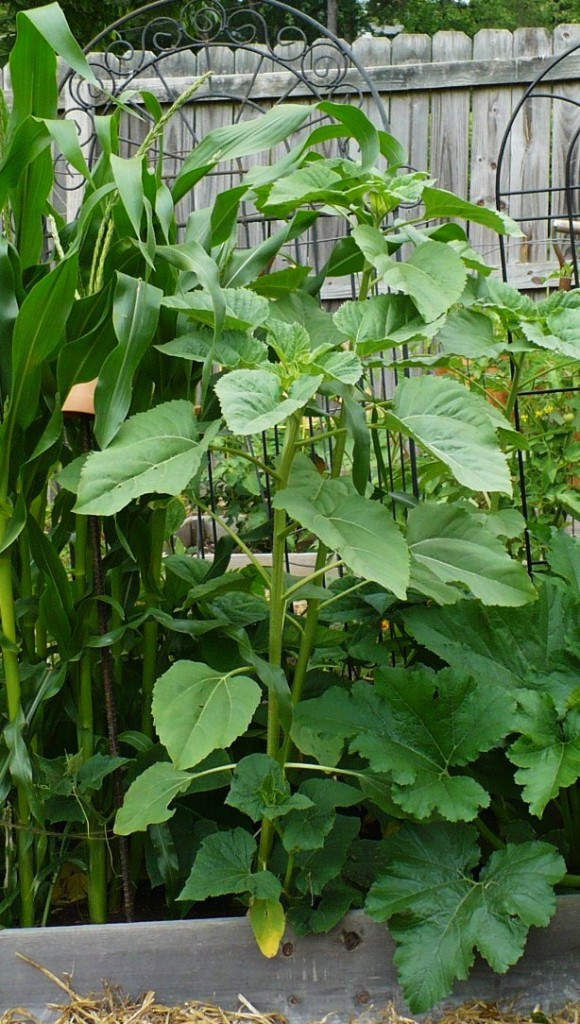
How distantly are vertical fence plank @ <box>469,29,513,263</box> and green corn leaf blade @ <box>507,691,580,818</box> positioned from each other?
11.7ft

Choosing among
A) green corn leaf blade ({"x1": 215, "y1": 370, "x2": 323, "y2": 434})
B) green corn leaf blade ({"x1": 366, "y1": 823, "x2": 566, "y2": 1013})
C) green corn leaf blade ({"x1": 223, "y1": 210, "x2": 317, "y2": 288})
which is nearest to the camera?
green corn leaf blade ({"x1": 215, "y1": 370, "x2": 323, "y2": 434})

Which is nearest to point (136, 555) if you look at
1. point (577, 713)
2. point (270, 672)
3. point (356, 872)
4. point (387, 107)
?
point (270, 672)

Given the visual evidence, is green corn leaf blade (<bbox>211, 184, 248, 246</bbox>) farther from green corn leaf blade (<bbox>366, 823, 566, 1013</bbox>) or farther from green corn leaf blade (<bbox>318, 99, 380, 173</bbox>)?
green corn leaf blade (<bbox>366, 823, 566, 1013</bbox>)

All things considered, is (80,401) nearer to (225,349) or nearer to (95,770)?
(225,349)

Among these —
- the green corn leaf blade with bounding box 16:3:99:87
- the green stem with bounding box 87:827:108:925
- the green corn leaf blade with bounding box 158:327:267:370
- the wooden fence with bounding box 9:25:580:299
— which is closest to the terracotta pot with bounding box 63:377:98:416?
the green corn leaf blade with bounding box 158:327:267:370

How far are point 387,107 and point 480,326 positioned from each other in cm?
343

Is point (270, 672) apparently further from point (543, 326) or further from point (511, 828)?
point (543, 326)

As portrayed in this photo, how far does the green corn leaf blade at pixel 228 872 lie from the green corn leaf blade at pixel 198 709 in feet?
0.72

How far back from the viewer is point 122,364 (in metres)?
1.33

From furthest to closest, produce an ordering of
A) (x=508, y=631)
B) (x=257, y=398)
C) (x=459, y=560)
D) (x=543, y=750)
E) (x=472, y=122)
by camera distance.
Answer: (x=472, y=122) → (x=508, y=631) → (x=459, y=560) → (x=543, y=750) → (x=257, y=398)

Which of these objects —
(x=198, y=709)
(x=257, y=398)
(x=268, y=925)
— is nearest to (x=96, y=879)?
(x=268, y=925)

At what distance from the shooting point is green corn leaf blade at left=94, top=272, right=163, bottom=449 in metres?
1.32

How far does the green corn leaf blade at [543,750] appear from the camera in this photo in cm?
126

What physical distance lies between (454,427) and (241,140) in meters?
0.62
